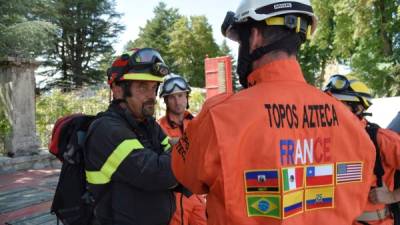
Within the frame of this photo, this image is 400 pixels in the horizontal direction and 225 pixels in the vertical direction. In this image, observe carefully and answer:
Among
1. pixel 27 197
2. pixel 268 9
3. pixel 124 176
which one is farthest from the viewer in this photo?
pixel 27 197

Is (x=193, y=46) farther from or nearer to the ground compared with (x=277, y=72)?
farther from the ground

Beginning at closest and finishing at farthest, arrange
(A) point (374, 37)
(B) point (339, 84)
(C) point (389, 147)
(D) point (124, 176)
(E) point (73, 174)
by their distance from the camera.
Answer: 1. (D) point (124, 176)
2. (E) point (73, 174)
3. (C) point (389, 147)
4. (B) point (339, 84)
5. (A) point (374, 37)

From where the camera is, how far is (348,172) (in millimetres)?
1470

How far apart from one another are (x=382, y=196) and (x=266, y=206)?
1.69m

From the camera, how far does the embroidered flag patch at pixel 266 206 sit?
1.29 m

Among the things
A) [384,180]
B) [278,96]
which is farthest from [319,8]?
[278,96]

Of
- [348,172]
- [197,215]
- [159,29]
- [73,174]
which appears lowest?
[197,215]

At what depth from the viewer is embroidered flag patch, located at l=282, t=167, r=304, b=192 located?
1.30 meters

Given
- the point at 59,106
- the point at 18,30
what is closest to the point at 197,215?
the point at 59,106

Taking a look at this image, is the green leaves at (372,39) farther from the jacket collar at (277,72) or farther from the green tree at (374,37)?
the jacket collar at (277,72)

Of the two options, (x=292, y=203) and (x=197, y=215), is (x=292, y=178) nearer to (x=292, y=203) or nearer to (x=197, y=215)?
(x=292, y=203)

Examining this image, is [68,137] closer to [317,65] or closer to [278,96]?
[278,96]

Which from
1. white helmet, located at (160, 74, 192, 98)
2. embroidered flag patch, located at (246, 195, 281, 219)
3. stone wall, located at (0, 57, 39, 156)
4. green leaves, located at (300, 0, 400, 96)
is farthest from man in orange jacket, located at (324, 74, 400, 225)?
green leaves, located at (300, 0, 400, 96)

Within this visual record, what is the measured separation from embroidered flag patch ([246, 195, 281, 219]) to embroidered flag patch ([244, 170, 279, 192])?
0.09ft
